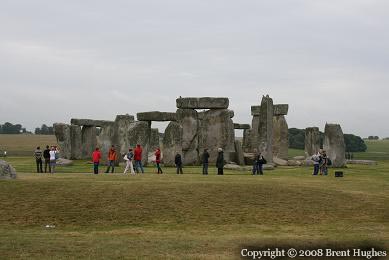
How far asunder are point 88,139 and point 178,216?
110 ft

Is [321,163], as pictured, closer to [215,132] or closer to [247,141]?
[215,132]

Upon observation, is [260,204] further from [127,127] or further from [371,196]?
[127,127]

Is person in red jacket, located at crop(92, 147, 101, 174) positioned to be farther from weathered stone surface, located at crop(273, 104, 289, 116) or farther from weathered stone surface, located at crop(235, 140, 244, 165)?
weathered stone surface, located at crop(273, 104, 289, 116)

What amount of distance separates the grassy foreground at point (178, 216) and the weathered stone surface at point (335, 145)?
42.7ft

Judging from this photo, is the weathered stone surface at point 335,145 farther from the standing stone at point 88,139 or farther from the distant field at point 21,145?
the distant field at point 21,145

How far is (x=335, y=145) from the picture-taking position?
3997 cm

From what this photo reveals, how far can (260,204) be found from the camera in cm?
2216

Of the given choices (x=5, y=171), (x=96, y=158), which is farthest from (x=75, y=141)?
(x=5, y=171)

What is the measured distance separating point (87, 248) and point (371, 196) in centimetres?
1201

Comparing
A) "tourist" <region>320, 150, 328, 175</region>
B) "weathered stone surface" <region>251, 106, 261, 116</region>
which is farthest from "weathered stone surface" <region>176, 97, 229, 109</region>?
"tourist" <region>320, 150, 328, 175</region>

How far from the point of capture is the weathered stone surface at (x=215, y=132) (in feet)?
145

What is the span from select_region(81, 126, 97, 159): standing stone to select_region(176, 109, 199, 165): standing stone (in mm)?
11619

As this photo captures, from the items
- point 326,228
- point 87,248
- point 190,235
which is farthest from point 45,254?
point 326,228

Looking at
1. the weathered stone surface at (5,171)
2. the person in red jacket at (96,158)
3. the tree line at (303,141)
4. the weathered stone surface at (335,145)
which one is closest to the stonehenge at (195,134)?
the weathered stone surface at (335,145)
